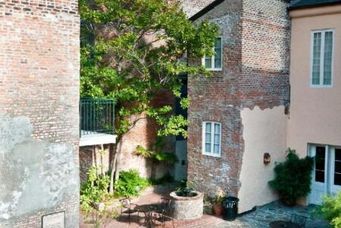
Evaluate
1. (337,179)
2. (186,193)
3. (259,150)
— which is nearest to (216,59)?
(259,150)

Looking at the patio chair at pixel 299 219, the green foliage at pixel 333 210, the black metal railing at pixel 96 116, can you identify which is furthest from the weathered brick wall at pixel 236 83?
the green foliage at pixel 333 210

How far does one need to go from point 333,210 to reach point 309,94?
20.1 feet

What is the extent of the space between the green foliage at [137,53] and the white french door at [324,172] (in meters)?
5.04

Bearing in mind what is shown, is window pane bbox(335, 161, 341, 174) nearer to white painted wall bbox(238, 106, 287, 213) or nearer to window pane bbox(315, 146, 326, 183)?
window pane bbox(315, 146, 326, 183)

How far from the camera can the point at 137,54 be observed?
614 inches

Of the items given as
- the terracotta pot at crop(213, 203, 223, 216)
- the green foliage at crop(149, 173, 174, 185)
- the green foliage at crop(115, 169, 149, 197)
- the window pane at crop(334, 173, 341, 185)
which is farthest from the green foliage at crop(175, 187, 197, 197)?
the window pane at crop(334, 173, 341, 185)

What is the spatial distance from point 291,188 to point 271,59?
4.81 metres

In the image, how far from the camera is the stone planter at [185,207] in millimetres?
14453

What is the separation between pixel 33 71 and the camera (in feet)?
32.8

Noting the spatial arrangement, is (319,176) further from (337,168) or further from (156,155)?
(156,155)

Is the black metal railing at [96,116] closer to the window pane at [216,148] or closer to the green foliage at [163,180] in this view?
the window pane at [216,148]

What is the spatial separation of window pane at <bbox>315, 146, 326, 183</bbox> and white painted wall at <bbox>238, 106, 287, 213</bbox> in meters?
1.23

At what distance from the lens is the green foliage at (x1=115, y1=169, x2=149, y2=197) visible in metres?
17.1

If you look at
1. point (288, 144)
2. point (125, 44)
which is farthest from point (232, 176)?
point (125, 44)
